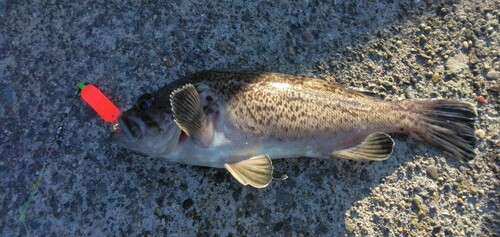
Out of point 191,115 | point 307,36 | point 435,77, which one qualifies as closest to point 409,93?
point 435,77

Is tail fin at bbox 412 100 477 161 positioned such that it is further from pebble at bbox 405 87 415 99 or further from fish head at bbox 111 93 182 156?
fish head at bbox 111 93 182 156

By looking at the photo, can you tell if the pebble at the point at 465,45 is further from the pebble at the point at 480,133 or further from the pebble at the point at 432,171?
the pebble at the point at 432,171

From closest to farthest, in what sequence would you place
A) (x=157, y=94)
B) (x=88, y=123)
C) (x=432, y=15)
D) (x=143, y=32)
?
(x=157, y=94) → (x=88, y=123) → (x=143, y=32) → (x=432, y=15)

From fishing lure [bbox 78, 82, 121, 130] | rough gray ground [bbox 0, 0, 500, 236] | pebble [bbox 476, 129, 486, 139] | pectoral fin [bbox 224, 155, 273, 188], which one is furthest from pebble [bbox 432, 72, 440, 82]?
fishing lure [bbox 78, 82, 121, 130]

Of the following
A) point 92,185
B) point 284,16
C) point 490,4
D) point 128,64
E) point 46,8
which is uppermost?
point 490,4

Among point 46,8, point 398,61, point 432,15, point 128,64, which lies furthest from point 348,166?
point 46,8

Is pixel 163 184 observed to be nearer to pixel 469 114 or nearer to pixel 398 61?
pixel 398 61
